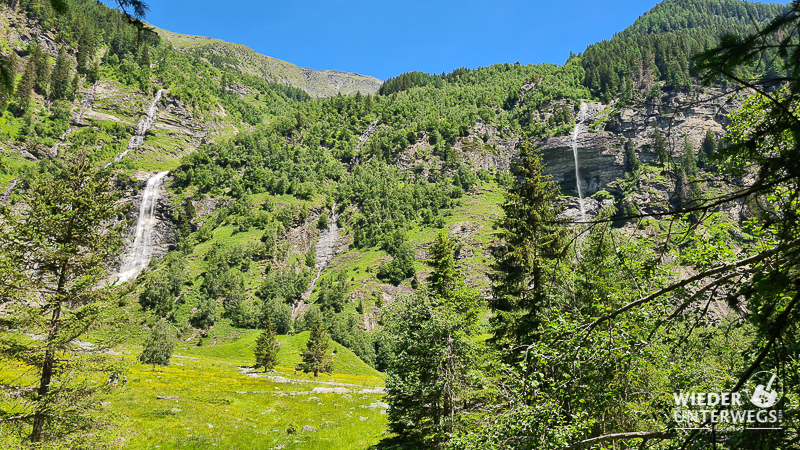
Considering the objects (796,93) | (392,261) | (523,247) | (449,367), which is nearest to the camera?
(796,93)

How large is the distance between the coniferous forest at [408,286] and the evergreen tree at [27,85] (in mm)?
958

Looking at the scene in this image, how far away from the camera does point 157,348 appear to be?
4784 cm

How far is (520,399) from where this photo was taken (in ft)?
22.6

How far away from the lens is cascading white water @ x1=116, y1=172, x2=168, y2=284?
117 meters

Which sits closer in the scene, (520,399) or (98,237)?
(520,399)

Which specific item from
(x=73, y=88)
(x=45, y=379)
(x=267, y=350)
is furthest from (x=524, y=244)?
(x=73, y=88)

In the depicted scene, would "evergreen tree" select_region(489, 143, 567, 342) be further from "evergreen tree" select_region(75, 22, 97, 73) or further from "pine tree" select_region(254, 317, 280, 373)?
"evergreen tree" select_region(75, 22, 97, 73)

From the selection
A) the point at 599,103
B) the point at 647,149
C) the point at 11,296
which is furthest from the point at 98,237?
the point at 599,103

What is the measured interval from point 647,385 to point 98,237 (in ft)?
62.2

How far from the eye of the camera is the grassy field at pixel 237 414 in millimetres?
19031

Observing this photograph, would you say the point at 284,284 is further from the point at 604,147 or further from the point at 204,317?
the point at 604,147

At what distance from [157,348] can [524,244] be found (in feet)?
169

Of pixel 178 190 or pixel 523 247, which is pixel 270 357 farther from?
pixel 178 190

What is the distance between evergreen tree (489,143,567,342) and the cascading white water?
127m
